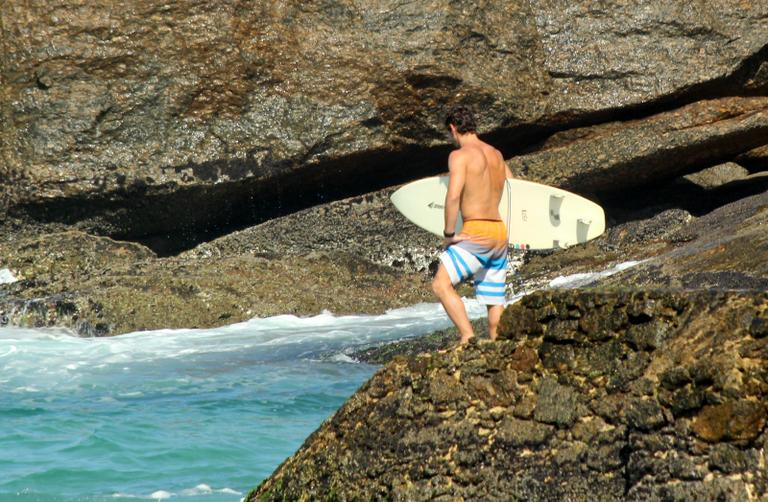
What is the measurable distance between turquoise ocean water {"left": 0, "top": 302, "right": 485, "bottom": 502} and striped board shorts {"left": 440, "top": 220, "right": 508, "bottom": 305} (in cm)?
148

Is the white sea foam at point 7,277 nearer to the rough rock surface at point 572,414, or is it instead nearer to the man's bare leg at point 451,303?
the man's bare leg at point 451,303

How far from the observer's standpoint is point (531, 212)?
380 inches

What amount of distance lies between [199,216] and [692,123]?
574cm

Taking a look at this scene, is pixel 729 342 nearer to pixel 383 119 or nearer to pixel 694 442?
pixel 694 442

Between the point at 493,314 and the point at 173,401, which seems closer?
the point at 493,314

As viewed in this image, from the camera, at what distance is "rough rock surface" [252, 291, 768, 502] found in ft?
12.6

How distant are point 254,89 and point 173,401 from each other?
592cm

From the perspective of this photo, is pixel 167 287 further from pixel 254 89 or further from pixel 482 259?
pixel 482 259

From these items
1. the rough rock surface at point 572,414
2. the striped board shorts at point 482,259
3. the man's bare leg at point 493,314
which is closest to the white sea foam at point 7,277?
the striped board shorts at point 482,259

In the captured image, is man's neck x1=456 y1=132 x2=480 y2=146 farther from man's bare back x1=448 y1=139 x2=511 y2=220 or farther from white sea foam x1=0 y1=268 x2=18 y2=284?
white sea foam x1=0 y1=268 x2=18 y2=284

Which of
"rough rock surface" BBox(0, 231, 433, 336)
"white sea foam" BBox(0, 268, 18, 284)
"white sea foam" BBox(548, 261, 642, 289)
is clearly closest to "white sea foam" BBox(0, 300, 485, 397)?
"rough rock surface" BBox(0, 231, 433, 336)

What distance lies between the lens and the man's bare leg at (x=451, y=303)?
19.6 ft

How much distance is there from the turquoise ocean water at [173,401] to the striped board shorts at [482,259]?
148cm

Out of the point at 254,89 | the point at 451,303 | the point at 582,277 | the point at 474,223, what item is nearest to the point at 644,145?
the point at 582,277
